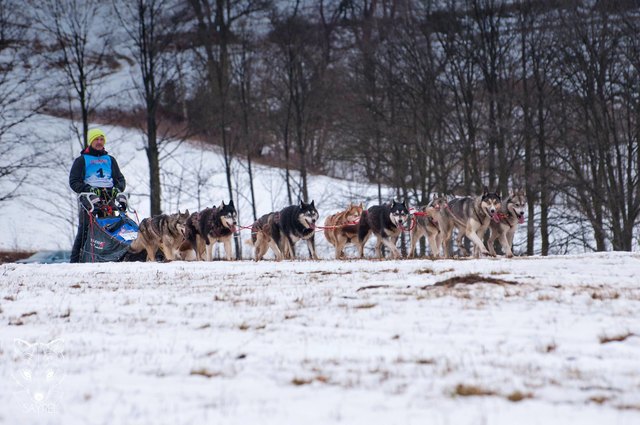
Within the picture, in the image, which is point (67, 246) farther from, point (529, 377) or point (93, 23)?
point (529, 377)

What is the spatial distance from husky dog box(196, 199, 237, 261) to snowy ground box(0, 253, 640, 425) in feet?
26.5

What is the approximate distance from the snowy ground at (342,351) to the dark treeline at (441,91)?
16.3m

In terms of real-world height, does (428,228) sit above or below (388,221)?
below

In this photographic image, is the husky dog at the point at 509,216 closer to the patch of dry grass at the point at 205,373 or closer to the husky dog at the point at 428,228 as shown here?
the husky dog at the point at 428,228

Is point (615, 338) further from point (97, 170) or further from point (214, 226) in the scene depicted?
point (214, 226)

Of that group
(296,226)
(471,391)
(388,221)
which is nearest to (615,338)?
(471,391)

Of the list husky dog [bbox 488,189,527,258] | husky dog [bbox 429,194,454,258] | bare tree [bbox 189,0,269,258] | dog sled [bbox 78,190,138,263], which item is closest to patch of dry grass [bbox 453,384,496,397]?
husky dog [bbox 488,189,527,258]

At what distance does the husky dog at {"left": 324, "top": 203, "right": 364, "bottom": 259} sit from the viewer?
18.9 m

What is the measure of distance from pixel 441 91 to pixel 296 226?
38.8 ft

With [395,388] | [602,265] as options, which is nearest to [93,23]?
[602,265]

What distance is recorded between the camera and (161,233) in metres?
17.2

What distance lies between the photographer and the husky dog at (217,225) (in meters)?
16.5

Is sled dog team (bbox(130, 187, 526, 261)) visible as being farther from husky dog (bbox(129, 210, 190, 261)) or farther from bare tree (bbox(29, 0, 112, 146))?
bare tree (bbox(29, 0, 112, 146))

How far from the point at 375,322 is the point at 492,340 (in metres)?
0.99
